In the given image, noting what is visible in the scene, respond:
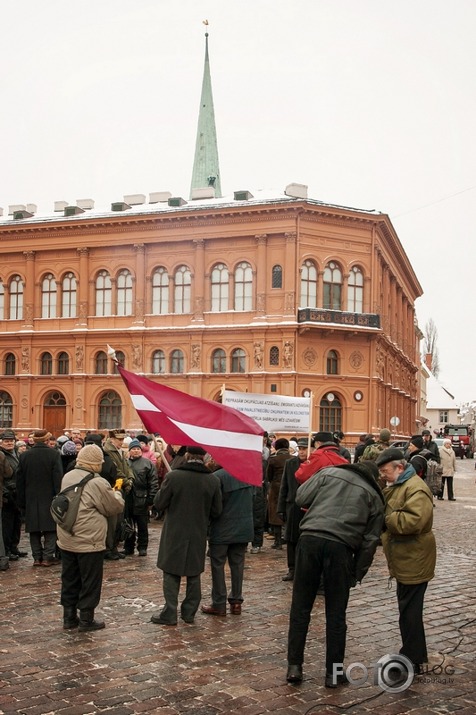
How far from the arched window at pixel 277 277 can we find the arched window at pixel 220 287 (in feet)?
9.14

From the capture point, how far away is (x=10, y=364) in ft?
163

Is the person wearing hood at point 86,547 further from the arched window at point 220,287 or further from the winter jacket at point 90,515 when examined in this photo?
the arched window at point 220,287

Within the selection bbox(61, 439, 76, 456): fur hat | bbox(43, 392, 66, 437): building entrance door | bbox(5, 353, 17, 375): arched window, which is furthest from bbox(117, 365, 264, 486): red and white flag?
bbox(5, 353, 17, 375): arched window

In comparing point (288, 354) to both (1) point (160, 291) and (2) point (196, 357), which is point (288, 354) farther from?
(1) point (160, 291)

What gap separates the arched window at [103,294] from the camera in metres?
48.2

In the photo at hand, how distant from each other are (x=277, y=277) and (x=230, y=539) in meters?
36.5

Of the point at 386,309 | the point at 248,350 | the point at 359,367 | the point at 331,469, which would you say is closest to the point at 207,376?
the point at 248,350

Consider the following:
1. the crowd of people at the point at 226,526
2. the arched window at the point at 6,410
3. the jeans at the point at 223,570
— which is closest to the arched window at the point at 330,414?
the arched window at the point at 6,410

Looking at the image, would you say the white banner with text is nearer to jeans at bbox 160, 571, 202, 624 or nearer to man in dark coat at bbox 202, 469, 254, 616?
man in dark coat at bbox 202, 469, 254, 616

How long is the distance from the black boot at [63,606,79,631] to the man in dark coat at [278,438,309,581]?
11.2 feet

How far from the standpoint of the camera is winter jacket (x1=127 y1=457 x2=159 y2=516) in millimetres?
12852

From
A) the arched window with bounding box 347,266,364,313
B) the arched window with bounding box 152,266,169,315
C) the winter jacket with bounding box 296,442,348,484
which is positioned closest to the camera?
the winter jacket with bounding box 296,442,348,484

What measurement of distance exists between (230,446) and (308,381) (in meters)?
35.4

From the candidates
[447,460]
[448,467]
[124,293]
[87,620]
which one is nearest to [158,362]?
[124,293]
